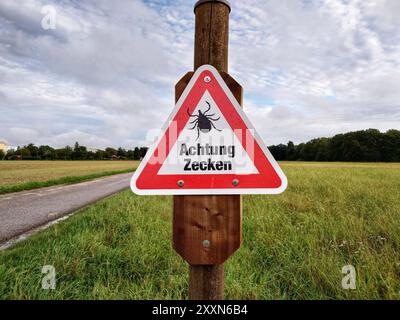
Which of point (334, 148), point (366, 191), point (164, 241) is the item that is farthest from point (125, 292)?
point (334, 148)

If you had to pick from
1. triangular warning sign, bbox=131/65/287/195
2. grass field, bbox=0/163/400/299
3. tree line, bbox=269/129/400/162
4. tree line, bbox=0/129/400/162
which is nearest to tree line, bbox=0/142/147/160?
tree line, bbox=0/129/400/162

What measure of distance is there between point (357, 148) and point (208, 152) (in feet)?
266

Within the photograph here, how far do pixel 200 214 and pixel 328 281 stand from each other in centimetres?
200

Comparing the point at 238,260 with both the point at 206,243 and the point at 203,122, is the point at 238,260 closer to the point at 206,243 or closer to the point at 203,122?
the point at 206,243

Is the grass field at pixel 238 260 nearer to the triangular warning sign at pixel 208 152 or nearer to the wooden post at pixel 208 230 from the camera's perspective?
the wooden post at pixel 208 230

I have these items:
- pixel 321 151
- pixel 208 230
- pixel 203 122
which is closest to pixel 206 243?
pixel 208 230

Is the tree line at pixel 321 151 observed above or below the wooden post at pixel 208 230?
above

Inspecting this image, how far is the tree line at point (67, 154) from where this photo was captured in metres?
91.7

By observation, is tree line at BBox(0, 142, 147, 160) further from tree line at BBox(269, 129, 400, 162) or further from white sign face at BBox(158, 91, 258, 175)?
white sign face at BBox(158, 91, 258, 175)

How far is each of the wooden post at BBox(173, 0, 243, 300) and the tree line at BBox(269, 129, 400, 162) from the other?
7983 centimetres

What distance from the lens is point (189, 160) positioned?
1273 mm

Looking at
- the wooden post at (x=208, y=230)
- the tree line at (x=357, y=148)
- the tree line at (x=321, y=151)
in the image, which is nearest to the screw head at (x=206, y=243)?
the wooden post at (x=208, y=230)

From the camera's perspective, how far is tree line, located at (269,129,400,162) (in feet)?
218
